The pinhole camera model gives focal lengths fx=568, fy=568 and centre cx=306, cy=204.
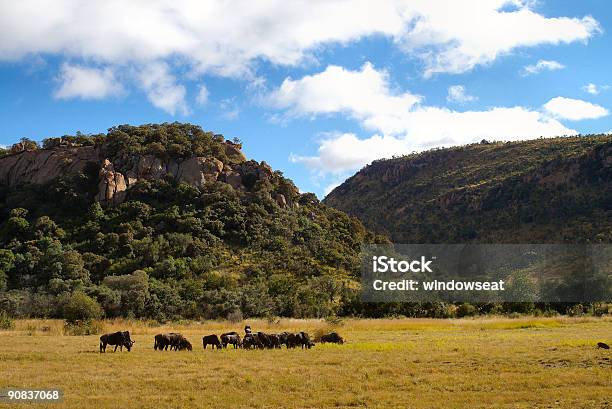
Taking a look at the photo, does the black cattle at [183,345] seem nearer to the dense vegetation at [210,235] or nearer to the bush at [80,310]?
the bush at [80,310]

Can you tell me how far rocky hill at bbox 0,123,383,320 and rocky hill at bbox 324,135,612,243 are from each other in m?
33.1

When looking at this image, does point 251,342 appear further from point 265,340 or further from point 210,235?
point 210,235

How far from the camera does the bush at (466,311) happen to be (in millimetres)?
58106

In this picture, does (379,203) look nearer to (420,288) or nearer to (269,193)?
(269,193)

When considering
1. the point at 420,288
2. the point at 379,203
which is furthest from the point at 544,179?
the point at 420,288

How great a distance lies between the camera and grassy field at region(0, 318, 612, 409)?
13977 millimetres

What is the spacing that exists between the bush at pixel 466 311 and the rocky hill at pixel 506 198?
1513 inches

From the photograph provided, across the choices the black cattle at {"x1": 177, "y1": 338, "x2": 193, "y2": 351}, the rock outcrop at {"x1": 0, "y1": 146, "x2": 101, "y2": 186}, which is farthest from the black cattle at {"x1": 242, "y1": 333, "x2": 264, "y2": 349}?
the rock outcrop at {"x1": 0, "y1": 146, "x2": 101, "y2": 186}

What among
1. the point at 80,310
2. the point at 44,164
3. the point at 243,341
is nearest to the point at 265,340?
the point at 243,341

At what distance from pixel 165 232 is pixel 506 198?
75490 mm

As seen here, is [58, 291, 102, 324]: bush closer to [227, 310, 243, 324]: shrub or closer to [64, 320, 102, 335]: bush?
[64, 320, 102, 335]: bush

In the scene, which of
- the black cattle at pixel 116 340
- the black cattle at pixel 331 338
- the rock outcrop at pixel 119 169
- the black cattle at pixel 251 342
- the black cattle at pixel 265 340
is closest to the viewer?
the black cattle at pixel 116 340

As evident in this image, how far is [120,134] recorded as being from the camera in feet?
287

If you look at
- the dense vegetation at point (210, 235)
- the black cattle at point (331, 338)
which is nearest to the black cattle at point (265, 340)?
the black cattle at point (331, 338)
